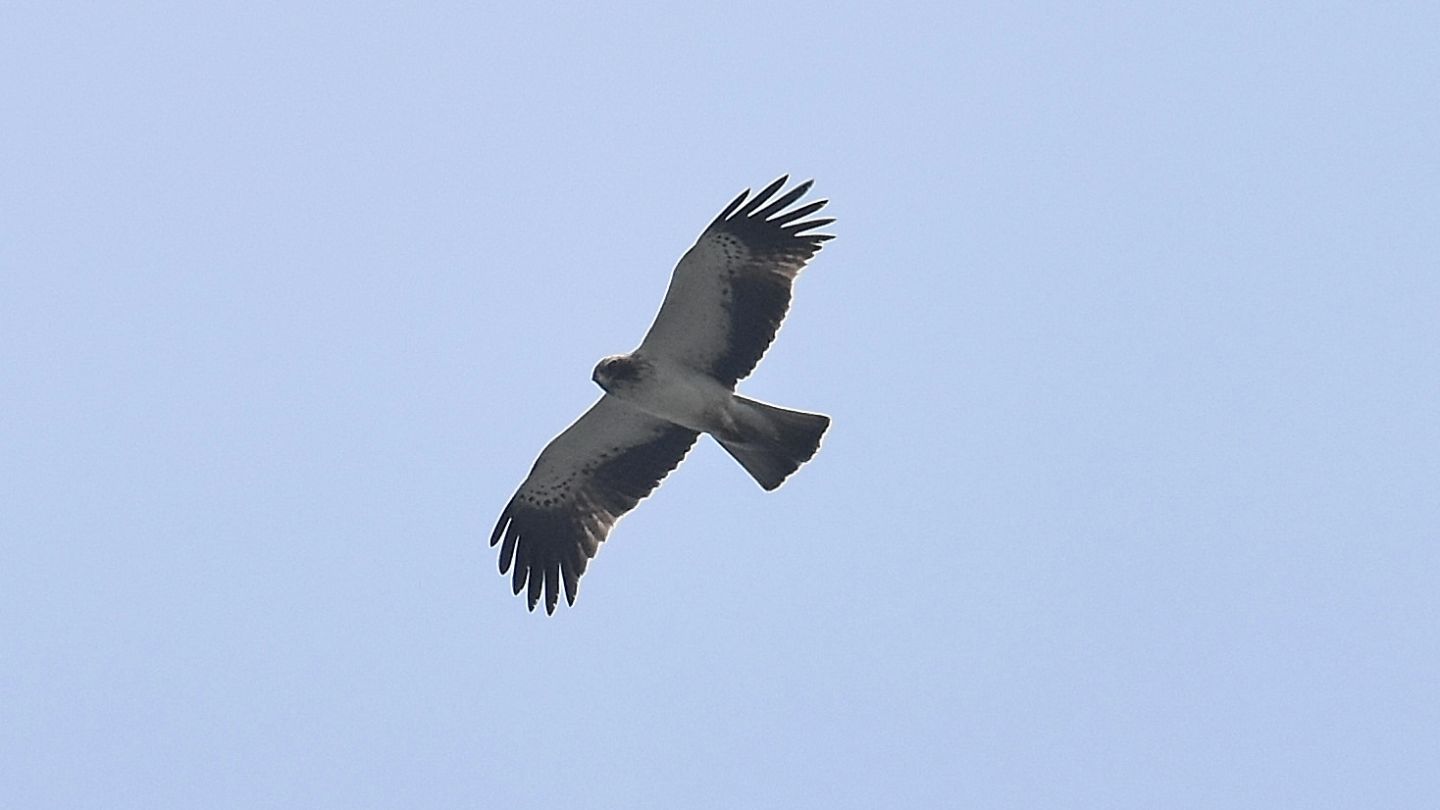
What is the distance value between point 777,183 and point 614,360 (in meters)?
1.86

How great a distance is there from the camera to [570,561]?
16.5m

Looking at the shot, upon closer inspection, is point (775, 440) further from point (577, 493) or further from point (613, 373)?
point (577, 493)

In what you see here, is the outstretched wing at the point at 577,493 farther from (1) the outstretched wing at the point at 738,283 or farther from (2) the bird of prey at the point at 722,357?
(1) the outstretched wing at the point at 738,283

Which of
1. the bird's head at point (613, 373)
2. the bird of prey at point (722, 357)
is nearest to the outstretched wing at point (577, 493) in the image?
the bird of prey at point (722, 357)

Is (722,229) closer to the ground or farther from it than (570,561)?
farther from it

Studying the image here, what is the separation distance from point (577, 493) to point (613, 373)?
65.3 inches

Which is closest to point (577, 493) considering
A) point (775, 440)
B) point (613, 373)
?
point (613, 373)

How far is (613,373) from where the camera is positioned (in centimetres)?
1524

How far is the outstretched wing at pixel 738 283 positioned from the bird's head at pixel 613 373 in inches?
13.3

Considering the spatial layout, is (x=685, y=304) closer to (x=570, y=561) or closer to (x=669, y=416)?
(x=669, y=416)

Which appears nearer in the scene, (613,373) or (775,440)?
(613,373)

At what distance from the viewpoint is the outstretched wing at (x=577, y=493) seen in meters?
16.2

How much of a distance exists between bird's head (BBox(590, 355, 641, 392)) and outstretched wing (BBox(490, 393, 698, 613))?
0.72m

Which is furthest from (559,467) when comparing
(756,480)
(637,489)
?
(756,480)
